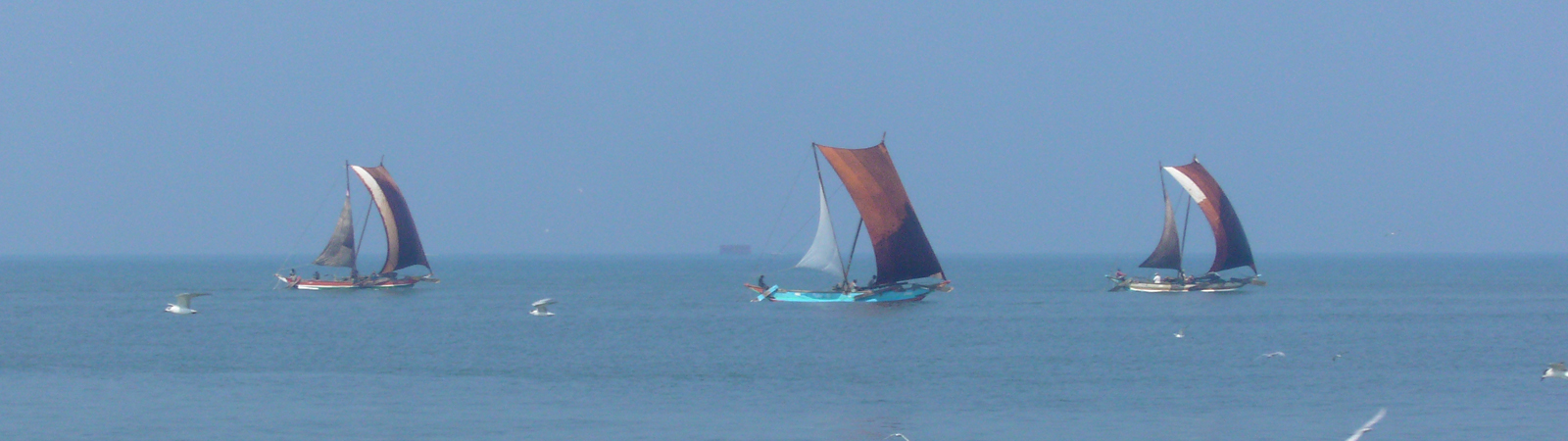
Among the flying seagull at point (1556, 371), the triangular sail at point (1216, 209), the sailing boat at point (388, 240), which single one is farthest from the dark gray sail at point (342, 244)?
the flying seagull at point (1556, 371)

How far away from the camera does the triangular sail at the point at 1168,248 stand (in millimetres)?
82062

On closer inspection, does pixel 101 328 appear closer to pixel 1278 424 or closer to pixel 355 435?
pixel 355 435

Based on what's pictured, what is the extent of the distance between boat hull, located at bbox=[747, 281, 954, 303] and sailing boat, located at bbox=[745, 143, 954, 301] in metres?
0.04

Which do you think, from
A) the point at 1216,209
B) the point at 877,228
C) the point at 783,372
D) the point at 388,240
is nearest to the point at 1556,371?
the point at 783,372

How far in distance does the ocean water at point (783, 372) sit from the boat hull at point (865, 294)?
751 mm

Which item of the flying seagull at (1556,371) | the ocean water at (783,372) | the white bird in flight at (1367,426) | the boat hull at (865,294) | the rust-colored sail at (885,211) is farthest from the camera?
the boat hull at (865,294)

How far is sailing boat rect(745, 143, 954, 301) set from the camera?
6475 cm

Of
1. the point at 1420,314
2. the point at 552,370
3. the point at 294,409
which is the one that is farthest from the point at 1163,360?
the point at 1420,314

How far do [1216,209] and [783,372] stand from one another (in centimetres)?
4569

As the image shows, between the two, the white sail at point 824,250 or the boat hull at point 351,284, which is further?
the boat hull at point 351,284

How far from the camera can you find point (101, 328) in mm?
59500

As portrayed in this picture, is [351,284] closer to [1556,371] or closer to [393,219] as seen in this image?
[393,219]

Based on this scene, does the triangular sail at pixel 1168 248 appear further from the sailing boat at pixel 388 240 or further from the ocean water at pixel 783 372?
the sailing boat at pixel 388 240

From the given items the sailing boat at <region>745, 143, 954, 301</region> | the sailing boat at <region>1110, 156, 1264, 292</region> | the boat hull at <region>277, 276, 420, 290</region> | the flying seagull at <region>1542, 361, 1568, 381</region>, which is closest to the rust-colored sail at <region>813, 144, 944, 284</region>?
the sailing boat at <region>745, 143, 954, 301</region>
